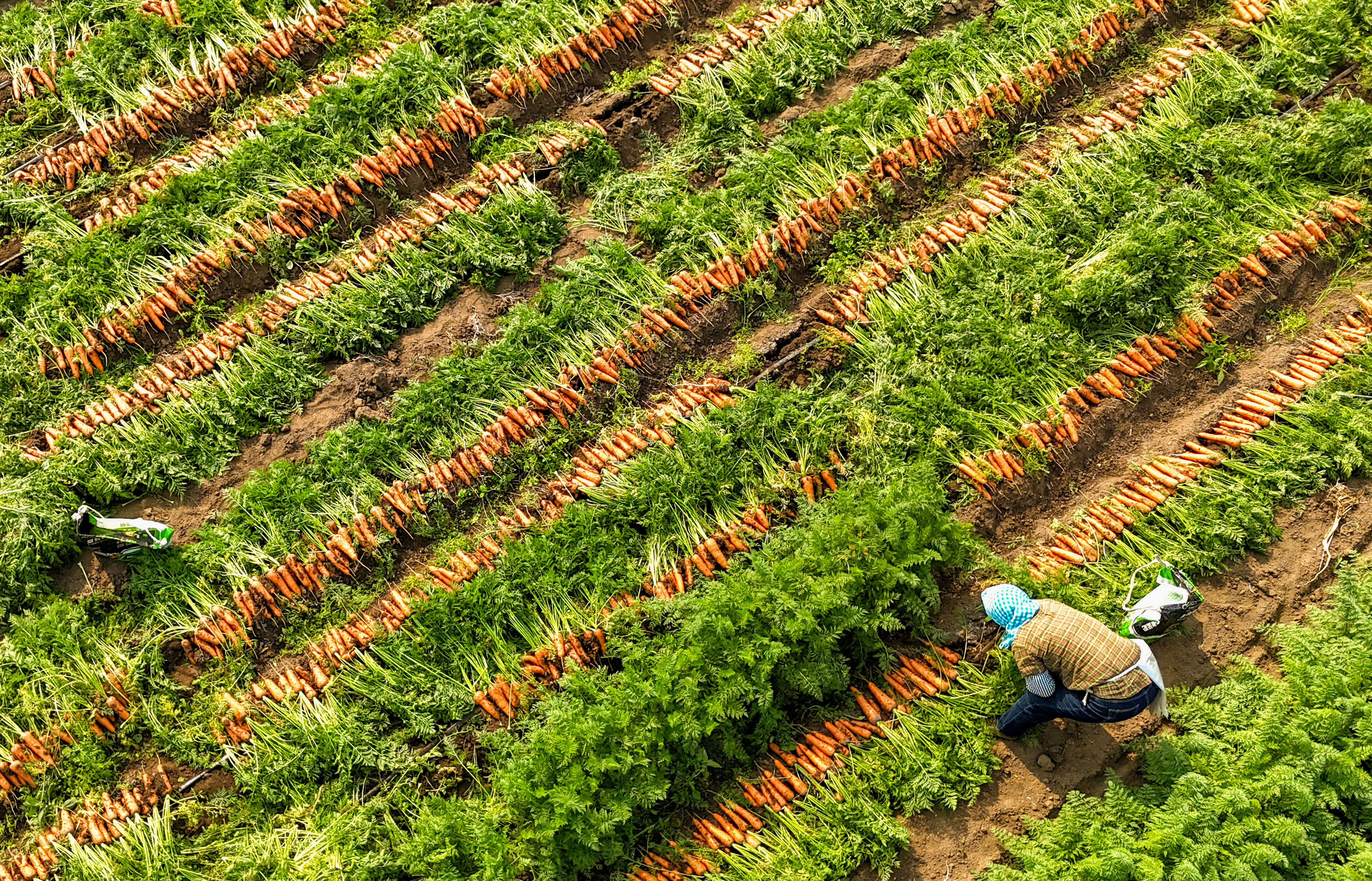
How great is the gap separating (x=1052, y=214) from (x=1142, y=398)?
1.64 m

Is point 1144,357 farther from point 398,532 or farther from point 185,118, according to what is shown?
point 185,118

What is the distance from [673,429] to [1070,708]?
3.26m

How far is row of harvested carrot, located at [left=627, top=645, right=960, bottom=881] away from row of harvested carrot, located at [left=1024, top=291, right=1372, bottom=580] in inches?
42.7

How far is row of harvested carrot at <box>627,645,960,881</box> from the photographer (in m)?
6.04

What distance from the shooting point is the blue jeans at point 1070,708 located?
5676 mm

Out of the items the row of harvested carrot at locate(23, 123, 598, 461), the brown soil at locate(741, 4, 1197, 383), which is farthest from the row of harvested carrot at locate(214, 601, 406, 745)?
the brown soil at locate(741, 4, 1197, 383)

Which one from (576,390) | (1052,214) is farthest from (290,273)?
(1052,214)

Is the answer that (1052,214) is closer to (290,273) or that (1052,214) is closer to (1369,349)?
(1369,349)

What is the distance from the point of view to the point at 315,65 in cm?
884

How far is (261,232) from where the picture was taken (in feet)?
26.1

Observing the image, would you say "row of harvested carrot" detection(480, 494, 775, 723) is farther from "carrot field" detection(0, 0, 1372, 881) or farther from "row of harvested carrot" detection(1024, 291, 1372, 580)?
"row of harvested carrot" detection(1024, 291, 1372, 580)

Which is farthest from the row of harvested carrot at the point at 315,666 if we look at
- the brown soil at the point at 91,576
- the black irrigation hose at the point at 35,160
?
the black irrigation hose at the point at 35,160

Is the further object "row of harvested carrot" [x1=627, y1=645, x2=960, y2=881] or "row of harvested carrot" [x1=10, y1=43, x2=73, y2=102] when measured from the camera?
"row of harvested carrot" [x1=10, y1=43, x2=73, y2=102]

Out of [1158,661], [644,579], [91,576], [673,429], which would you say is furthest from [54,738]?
[1158,661]
